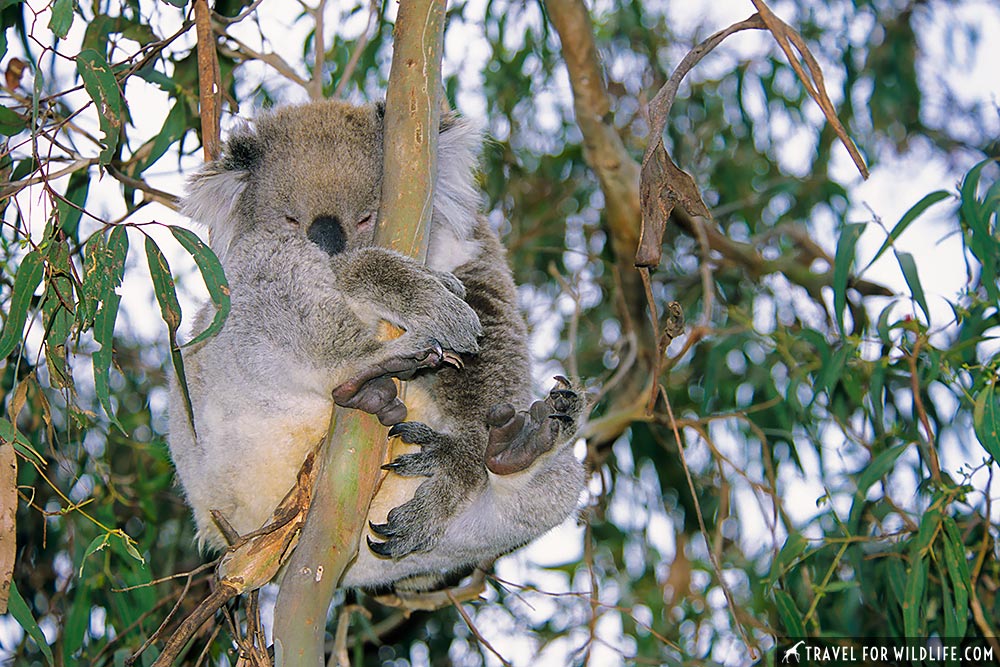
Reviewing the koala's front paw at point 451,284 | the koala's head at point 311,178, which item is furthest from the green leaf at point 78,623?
the koala's front paw at point 451,284

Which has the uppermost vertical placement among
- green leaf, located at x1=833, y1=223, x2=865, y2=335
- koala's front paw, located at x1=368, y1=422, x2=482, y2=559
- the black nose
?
green leaf, located at x1=833, y1=223, x2=865, y2=335

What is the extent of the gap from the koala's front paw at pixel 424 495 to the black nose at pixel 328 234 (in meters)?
0.40

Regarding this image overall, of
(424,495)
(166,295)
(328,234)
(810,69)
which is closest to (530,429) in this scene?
(424,495)

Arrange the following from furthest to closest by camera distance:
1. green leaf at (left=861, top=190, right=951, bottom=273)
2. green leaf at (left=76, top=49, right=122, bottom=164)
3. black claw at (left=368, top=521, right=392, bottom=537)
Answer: green leaf at (left=861, top=190, right=951, bottom=273) < black claw at (left=368, top=521, right=392, bottom=537) < green leaf at (left=76, top=49, right=122, bottom=164)

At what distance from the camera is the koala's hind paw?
6.16 feet

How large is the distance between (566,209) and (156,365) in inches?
74.3

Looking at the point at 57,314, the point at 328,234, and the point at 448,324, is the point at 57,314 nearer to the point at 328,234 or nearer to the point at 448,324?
the point at 328,234

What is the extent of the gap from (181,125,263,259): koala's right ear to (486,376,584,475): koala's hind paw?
795 millimetres

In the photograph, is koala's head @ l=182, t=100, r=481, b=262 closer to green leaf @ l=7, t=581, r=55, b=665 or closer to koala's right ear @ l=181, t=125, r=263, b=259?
koala's right ear @ l=181, t=125, r=263, b=259

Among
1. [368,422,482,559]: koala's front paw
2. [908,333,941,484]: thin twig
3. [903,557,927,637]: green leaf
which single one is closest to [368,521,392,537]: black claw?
[368,422,482,559]: koala's front paw

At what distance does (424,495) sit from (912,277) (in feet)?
4.55

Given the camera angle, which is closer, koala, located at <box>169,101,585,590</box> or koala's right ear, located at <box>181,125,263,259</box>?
koala, located at <box>169,101,585,590</box>

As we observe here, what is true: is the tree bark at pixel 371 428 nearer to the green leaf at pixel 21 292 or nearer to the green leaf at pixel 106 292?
the green leaf at pixel 106 292

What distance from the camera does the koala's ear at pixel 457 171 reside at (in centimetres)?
234
